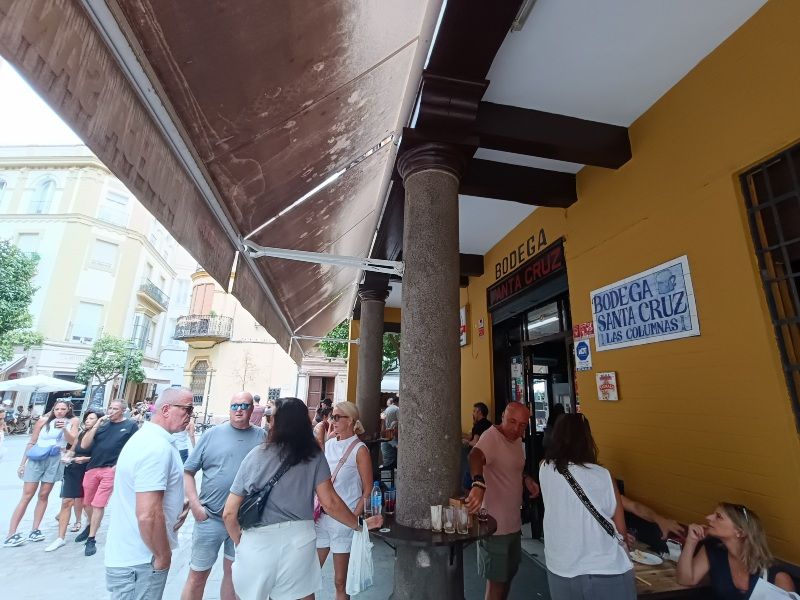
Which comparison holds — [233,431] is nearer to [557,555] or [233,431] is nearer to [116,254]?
[557,555]

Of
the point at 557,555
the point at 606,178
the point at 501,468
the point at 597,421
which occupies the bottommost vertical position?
the point at 557,555

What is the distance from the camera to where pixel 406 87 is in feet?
10.9

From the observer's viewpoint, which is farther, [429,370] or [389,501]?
[389,501]

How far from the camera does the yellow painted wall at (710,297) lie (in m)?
2.45

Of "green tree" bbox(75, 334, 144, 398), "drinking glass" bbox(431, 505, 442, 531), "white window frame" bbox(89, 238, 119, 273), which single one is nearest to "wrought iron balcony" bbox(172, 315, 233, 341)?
"green tree" bbox(75, 334, 144, 398)

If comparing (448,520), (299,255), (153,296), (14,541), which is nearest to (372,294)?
(299,255)

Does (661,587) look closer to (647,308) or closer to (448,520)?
(448,520)

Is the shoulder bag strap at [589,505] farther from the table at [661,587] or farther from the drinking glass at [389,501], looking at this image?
the drinking glass at [389,501]

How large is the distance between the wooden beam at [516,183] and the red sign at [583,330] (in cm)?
139

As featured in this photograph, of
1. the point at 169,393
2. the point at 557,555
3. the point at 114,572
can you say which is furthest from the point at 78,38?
the point at 557,555

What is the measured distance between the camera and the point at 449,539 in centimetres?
242

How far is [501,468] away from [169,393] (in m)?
2.47

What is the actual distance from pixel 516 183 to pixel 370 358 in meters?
3.98

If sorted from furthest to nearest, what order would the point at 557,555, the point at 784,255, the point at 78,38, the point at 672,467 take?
the point at 672,467 → the point at 784,255 → the point at 557,555 → the point at 78,38
